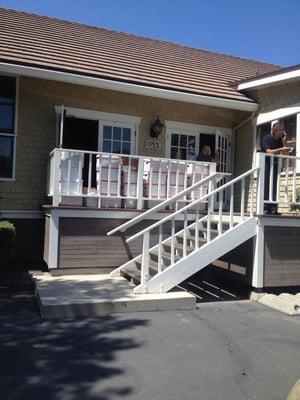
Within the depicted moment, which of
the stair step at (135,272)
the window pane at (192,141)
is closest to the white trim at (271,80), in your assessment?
the window pane at (192,141)

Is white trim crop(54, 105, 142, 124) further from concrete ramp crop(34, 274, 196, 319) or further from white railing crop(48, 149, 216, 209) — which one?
concrete ramp crop(34, 274, 196, 319)

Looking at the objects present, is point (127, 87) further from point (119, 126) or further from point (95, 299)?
point (95, 299)

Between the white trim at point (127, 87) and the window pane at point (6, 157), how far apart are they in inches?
56.2

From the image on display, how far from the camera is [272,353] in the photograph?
521cm

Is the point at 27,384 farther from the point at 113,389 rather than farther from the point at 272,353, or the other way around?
the point at 272,353

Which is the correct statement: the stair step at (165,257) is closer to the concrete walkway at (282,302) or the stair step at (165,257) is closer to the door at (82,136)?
the concrete walkway at (282,302)

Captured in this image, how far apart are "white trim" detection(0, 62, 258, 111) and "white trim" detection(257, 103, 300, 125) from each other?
34cm

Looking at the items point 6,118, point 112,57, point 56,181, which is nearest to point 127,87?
point 112,57

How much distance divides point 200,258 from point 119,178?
2.27 metres

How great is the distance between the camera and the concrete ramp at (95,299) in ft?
20.9

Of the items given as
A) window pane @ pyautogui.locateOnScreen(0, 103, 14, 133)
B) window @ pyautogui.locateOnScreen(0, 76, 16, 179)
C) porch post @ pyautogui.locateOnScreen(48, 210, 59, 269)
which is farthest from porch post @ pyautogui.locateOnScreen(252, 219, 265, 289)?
window pane @ pyautogui.locateOnScreen(0, 103, 14, 133)

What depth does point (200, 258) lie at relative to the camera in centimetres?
773

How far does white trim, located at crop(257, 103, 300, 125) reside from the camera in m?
10.1

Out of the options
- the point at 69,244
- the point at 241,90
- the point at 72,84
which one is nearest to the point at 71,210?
the point at 69,244
